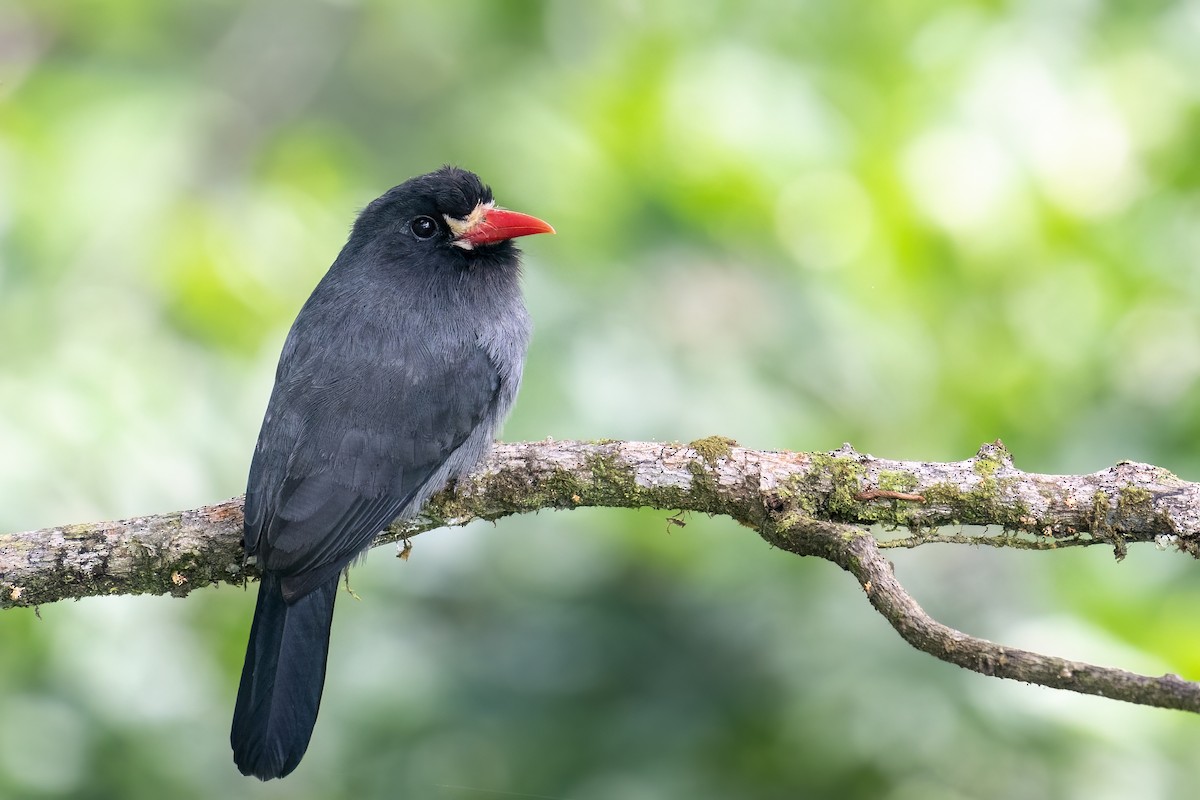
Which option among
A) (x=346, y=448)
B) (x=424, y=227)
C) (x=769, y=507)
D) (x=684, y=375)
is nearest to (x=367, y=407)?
(x=346, y=448)

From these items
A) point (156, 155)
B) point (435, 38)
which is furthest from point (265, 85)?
point (156, 155)

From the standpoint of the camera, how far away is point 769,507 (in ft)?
9.75

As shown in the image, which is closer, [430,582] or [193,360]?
[193,360]

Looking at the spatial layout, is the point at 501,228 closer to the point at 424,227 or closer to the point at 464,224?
the point at 464,224

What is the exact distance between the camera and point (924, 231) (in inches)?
155

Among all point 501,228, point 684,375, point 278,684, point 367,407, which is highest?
point 501,228

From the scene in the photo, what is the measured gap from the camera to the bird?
3324 millimetres

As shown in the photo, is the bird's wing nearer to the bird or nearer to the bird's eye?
the bird

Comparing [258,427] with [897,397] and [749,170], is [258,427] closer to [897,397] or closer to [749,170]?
[749,170]

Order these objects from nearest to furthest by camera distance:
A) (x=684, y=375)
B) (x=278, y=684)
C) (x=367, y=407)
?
(x=278, y=684)
(x=367, y=407)
(x=684, y=375)

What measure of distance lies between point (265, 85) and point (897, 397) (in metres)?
3.57

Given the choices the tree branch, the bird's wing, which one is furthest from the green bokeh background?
the tree branch

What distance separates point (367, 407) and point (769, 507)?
117 cm

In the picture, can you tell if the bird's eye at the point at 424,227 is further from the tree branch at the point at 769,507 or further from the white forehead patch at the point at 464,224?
the tree branch at the point at 769,507
